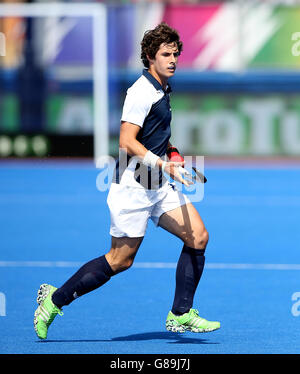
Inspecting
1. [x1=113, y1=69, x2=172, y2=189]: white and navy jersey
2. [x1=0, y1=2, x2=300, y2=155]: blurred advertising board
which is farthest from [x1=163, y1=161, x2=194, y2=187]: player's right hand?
[x1=0, y1=2, x2=300, y2=155]: blurred advertising board

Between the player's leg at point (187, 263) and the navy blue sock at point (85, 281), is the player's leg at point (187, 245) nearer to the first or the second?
the player's leg at point (187, 263)

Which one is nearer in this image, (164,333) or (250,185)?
(164,333)

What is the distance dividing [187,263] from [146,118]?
3.16 ft

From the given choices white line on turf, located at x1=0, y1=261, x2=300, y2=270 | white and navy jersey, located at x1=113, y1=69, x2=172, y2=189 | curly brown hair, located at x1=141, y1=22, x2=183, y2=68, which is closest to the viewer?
white and navy jersey, located at x1=113, y1=69, x2=172, y2=189

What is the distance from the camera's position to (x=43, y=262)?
30.2 feet

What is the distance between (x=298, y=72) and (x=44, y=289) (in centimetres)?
1501

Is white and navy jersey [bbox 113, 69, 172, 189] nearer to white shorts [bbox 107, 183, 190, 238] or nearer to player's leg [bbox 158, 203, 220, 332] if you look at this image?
white shorts [bbox 107, 183, 190, 238]

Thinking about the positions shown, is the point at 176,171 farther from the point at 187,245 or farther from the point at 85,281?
the point at 85,281

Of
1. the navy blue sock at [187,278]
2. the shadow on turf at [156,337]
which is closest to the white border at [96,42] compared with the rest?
the shadow on turf at [156,337]

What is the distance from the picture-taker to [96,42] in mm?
19359

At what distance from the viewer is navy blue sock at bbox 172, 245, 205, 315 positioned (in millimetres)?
6145

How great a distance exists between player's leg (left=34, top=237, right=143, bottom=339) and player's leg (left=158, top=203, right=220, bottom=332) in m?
0.25
